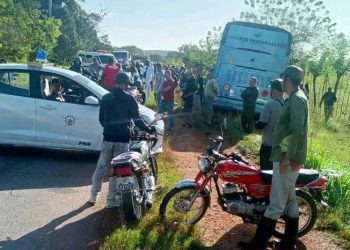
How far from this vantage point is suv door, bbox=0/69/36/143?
7676 mm

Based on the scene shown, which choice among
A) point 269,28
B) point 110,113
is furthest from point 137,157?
point 269,28

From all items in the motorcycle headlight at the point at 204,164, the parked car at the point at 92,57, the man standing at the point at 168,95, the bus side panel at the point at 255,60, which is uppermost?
the parked car at the point at 92,57

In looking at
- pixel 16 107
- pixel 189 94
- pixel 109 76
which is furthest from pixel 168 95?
pixel 16 107

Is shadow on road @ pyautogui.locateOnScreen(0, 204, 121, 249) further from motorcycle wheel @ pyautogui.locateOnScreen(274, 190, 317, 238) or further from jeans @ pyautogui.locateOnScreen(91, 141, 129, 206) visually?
motorcycle wheel @ pyautogui.locateOnScreen(274, 190, 317, 238)

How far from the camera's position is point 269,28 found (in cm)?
1366

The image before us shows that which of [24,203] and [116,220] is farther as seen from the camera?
[24,203]

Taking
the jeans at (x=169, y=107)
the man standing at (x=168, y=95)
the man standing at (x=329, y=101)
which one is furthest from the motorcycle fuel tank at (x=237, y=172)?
the man standing at (x=329, y=101)

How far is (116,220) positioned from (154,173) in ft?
3.55

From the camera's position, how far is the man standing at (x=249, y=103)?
1167 centimetres

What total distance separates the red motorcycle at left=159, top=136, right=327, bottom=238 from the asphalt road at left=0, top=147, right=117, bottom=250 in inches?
39.1

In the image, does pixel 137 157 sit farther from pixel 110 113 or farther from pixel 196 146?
pixel 196 146

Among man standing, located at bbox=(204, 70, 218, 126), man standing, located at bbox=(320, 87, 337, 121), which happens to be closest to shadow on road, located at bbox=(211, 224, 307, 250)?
man standing, located at bbox=(204, 70, 218, 126)

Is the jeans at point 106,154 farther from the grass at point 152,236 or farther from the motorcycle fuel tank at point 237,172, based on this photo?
the motorcycle fuel tank at point 237,172

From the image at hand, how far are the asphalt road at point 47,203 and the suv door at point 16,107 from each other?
49 centimetres
